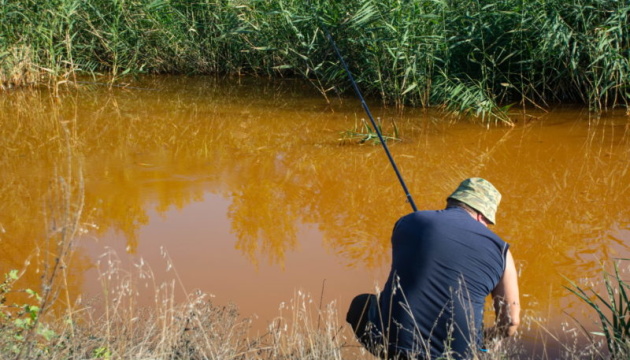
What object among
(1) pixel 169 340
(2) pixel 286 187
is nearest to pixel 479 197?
(1) pixel 169 340

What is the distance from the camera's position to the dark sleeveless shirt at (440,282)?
280cm

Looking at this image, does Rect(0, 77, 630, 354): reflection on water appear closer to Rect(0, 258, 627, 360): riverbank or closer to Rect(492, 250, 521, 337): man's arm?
Rect(0, 258, 627, 360): riverbank

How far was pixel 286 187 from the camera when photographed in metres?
6.41

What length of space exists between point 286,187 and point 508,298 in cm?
361

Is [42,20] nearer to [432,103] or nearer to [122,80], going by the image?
[122,80]

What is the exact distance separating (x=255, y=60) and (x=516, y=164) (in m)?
5.64

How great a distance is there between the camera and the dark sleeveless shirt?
9.20 feet

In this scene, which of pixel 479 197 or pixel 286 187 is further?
pixel 286 187

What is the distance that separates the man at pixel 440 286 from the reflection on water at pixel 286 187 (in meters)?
1.31

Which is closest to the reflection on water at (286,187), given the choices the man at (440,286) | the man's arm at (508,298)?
the man's arm at (508,298)

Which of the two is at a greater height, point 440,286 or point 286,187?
point 440,286

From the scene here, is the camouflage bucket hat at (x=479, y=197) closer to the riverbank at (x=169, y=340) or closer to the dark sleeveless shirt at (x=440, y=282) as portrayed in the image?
the dark sleeveless shirt at (x=440, y=282)

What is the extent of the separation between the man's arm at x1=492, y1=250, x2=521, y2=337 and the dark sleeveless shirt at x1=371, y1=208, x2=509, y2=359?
55mm

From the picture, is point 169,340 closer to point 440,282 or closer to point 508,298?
point 440,282
